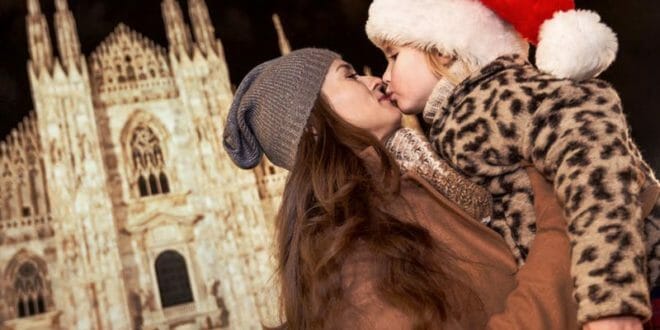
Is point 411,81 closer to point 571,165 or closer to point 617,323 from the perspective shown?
point 571,165

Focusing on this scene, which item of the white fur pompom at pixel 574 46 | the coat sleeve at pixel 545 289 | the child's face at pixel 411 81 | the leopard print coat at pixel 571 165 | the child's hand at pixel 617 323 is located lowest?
the child's hand at pixel 617 323

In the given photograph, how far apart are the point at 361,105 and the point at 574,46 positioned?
577 mm

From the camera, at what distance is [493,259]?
163cm

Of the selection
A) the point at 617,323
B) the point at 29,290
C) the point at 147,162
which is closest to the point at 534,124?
the point at 617,323

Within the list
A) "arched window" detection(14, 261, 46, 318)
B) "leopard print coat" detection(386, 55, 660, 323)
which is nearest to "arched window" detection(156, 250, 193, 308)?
"arched window" detection(14, 261, 46, 318)

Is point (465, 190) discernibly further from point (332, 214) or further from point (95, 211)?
point (95, 211)

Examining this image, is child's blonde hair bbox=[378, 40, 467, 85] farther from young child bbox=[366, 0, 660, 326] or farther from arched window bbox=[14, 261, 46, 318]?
arched window bbox=[14, 261, 46, 318]

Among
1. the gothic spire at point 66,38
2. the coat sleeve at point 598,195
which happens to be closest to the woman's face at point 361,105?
the coat sleeve at point 598,195

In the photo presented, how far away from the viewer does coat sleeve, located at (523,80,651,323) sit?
1341 millimetres

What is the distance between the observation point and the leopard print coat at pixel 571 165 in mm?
1360

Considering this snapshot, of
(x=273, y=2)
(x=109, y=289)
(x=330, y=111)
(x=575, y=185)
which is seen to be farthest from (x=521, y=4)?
(x=273, y=2)

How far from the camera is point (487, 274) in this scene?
162 cm

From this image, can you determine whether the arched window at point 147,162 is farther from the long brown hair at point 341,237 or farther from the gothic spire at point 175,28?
the long brown hair at point 341,237

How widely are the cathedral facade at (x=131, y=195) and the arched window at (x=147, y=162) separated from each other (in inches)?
1.2
